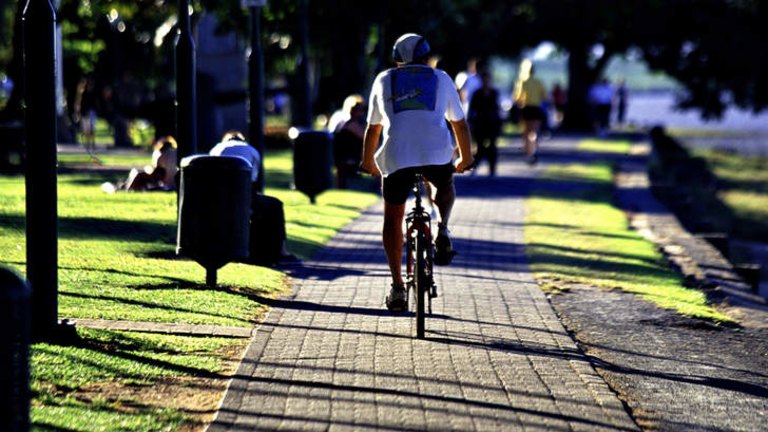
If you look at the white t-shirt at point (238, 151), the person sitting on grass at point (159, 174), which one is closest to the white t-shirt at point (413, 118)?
the white t-shirt at point (238, 151)

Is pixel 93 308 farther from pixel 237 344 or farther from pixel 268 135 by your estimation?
pixel 268 135

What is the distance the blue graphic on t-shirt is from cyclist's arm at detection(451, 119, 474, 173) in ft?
1.39

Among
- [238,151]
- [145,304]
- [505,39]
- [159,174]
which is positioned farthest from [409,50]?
[505,39]

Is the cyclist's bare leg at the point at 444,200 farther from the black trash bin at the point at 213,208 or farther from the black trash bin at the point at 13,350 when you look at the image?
the black trash bin at the point at 13,350

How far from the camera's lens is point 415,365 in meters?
8.46

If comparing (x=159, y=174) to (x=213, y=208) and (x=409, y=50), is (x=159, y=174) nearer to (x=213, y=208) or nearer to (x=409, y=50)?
(x=213, y=208)

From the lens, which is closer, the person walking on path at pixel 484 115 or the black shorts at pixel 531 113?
the person walking on path at pixel 484 115

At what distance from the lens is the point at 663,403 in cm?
789

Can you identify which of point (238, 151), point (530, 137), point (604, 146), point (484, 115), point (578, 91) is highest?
point (238, 151)

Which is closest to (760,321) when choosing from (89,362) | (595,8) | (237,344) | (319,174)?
(237,344)

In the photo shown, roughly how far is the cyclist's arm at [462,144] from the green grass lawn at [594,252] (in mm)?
2285

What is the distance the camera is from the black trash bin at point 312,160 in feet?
60.8

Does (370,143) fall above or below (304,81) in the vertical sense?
above

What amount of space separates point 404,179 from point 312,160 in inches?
354
